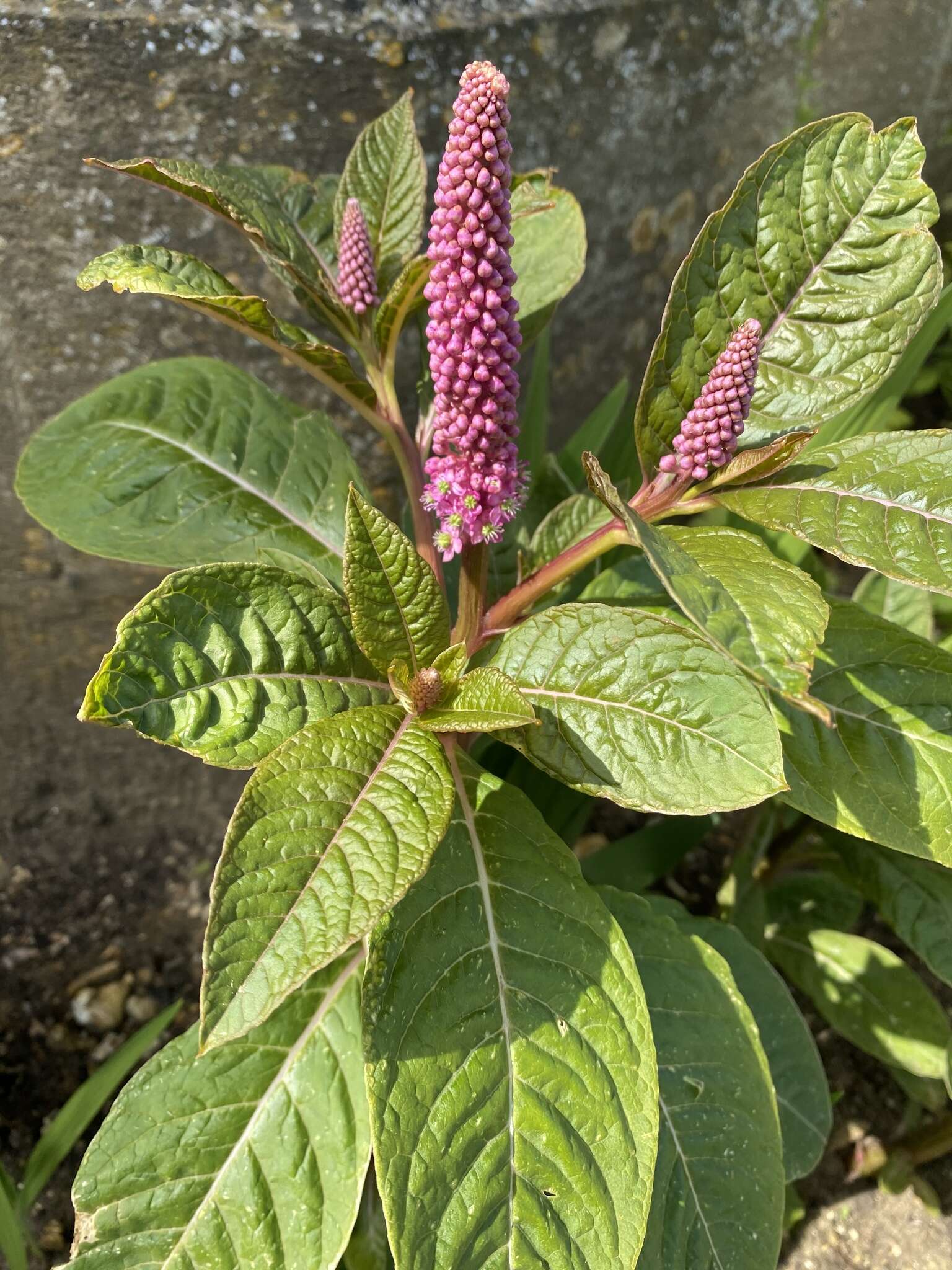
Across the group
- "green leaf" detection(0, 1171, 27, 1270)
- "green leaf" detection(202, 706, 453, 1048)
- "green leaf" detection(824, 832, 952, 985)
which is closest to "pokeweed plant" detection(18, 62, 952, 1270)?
"green leaf" detection(202, 706, 453, 1048)

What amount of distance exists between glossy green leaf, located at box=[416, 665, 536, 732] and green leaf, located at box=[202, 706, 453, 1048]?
4 cm

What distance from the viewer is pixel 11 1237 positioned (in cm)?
134

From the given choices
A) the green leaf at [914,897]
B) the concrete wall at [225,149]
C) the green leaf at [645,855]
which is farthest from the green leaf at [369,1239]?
the green leaf at [914,897]

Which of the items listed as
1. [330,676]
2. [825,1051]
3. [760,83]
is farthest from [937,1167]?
[760,83]

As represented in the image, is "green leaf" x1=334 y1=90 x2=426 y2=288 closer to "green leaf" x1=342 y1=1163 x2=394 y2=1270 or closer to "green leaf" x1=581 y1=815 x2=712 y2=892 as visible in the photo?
"green leaf" x1=581 y1=815 x2=712 y2=892

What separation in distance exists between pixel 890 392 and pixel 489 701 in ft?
4.43

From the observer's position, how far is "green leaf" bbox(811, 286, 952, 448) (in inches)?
67.7

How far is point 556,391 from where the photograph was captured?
2258 millimetres

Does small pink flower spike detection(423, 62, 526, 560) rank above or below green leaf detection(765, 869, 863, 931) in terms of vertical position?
above

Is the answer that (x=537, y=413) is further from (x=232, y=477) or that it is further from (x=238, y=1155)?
(x=238, y=1155)

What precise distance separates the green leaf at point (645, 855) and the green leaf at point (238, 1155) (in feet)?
2.21

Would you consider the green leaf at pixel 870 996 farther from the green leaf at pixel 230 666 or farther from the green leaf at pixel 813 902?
the green leaf at pixel 230 666

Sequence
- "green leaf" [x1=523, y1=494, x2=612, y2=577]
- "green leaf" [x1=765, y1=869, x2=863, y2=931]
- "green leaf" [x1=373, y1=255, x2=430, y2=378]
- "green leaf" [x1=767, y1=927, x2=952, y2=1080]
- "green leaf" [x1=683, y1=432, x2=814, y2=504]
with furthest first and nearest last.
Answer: "green leaf" [x1=765, y1=869, x2=863, y2=931]
"green leaf" [x1=767, y1=927, x2=952, y2=1080]
"green leaf" [x1=523, y1=494, x2=612, y2=577]
"green leaf" [x1=373, y1=255, x2=430, y2=378]
"green leaf" [x1=683, y1=432, x2=814, y2=504]

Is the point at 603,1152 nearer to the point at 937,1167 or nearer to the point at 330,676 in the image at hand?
the point at 330,676
